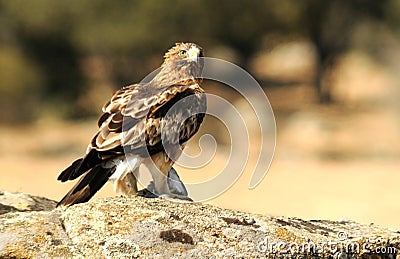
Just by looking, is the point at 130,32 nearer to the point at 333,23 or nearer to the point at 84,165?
the point at 333,23

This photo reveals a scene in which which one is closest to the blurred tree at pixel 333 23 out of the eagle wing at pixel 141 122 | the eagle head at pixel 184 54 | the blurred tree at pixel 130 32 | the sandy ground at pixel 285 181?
the blurred tree at pixel 130 32

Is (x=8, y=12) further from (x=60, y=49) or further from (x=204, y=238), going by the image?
(x=204, y=238)

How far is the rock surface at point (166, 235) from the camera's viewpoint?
5.20m

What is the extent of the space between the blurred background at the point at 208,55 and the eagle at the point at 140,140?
19835mm

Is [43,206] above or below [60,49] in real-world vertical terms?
below

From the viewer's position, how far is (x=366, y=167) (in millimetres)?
25875

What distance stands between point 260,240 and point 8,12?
1374 inches

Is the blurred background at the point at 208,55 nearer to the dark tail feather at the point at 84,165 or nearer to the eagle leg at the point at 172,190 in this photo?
the eagle leg at the point at 172,190

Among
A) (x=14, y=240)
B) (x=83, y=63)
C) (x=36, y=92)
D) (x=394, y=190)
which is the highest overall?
(x=83, y=63)

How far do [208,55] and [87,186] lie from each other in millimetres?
29082

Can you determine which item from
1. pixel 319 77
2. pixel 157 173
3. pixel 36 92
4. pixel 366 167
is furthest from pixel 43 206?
pixel 319 77

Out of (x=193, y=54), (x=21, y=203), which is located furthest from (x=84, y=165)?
(x=193, y=54)

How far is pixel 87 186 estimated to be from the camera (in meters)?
6.67

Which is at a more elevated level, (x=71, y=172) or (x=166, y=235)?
(x=71, y=172)
